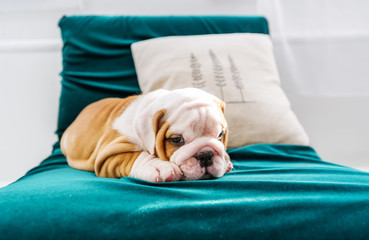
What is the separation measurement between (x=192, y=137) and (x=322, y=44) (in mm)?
1217

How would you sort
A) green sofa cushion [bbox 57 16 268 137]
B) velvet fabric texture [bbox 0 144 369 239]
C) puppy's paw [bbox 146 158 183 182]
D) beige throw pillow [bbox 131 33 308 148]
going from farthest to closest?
green sofa cushion [bbox 57 16 268 137] → beige throw pillow [bbox 131 33 308 148] → puppy's paw [bbox 146 158 183 182] → velvet fabric texture [bbox 0 144 369 239]

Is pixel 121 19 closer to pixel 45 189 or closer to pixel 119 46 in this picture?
pixel 119 46

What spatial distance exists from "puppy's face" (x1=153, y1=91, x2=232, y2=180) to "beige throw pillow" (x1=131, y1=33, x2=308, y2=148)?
352 mm

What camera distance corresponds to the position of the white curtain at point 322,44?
5.51 feet

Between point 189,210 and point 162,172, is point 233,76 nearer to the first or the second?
point 162,172

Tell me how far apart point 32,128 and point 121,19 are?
75cm

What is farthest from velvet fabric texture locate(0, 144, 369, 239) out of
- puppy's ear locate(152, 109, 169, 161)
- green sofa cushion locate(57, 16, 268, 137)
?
green sofa cushion locate(57, 16, 268, 137)

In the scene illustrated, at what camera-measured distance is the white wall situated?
1738mm

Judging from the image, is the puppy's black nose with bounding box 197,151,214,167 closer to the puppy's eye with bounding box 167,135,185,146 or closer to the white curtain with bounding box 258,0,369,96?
the puppy's eye with bounding box 167,135,185,146

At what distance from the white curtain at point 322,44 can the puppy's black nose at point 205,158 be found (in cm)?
113

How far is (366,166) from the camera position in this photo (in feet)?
6.12

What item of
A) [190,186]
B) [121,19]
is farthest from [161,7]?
[190,186]

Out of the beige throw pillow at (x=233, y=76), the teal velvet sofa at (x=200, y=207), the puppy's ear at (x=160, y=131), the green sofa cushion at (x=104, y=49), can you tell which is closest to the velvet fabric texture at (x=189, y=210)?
the teal velvet sofa at (x=200, y=207)

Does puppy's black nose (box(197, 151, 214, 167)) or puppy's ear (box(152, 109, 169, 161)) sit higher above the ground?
puppy's ear (box(152, 109, 169, 161))
